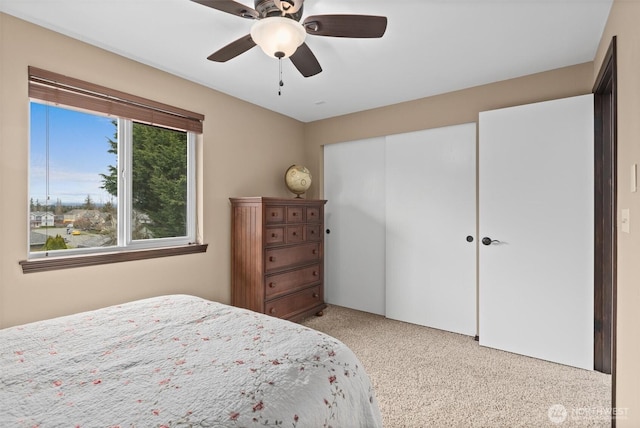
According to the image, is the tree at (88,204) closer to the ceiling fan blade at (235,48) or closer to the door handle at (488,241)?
the ceiling fan blade at (235,48)

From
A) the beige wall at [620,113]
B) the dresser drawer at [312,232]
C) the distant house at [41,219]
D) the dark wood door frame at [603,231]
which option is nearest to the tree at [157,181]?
the distant house at [41,219]

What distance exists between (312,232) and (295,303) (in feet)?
2.68

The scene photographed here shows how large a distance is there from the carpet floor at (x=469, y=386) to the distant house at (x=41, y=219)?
2539mm

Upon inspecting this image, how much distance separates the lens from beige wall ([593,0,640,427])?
137 centimetres

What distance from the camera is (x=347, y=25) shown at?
64.7 inches

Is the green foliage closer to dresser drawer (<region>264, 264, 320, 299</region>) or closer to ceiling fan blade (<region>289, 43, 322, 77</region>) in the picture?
dresser drawer (<region>264, 264, 320, 299</region>)

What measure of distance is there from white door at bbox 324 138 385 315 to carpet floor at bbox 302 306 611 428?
0.88 meters

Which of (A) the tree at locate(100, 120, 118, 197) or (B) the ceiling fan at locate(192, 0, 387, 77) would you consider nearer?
(B) the ceiling fan at locate(192, 0, 387, 77)

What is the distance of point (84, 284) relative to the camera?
2.28m

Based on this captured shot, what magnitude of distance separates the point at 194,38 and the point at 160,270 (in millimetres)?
1853

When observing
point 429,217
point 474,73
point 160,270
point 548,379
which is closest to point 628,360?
point 548,379

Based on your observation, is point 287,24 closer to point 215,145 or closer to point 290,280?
point 215,145

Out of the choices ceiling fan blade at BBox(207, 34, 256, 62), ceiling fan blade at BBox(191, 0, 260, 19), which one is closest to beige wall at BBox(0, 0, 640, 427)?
ceiling fan blade at BBox(207, 34, 256, 62)

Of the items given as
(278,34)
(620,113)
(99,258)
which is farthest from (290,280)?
(620,113)
